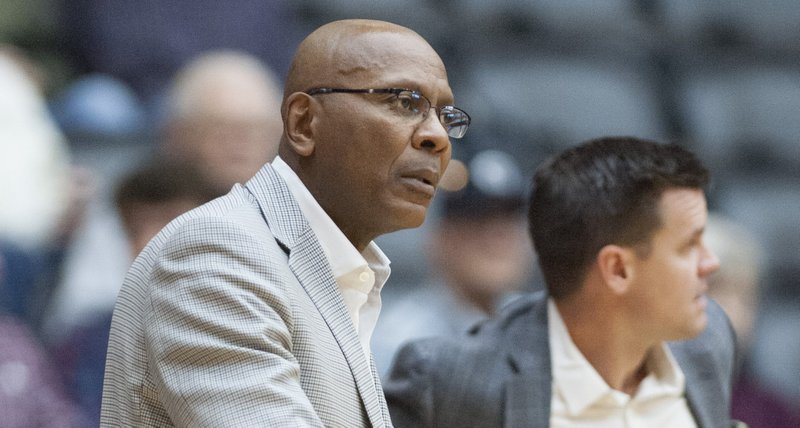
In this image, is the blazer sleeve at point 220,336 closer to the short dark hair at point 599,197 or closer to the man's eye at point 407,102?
the man's eye at point 407,102

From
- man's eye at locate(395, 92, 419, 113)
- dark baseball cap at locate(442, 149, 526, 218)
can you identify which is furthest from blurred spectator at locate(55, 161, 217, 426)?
man's eye at locate(395, 92, 419, 113)

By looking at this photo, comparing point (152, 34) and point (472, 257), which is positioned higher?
point (152, 34)

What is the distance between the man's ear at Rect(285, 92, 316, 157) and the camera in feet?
6.59

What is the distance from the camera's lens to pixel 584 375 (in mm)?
2707

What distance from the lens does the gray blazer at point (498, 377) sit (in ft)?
8.62

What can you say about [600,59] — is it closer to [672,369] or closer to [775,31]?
[775,31]

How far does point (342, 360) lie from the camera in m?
1.87

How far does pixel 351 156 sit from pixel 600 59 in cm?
356

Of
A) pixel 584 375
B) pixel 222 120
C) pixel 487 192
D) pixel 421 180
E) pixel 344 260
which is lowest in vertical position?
pixel 487 192

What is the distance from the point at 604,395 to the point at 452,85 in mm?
2348

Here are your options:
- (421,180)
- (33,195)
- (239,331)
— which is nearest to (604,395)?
(421,180)

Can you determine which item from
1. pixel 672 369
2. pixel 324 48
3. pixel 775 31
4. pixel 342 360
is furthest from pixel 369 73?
pixel 775 31

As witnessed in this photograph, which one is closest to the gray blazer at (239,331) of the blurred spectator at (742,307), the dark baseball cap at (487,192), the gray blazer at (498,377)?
the gray blazer at (498,377)

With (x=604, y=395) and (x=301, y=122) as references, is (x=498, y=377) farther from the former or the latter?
(x=301, y=122)
